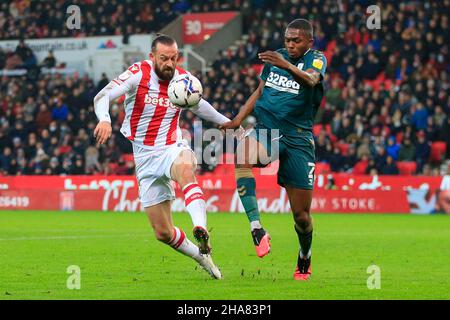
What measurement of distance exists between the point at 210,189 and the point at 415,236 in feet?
30.3

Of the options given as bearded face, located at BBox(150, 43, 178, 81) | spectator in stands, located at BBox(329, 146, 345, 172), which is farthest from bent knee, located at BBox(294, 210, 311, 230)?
spectator in stands, located at BBox(329, 146, 345, 172)

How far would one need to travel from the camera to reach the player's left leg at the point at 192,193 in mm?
8977

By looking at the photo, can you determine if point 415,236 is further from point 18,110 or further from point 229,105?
point 18,110

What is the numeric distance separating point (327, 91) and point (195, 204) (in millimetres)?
18982

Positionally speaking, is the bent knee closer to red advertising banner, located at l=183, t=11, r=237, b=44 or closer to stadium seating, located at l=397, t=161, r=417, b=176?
stadium seating, located at l=397, t=161, r=417, b=176

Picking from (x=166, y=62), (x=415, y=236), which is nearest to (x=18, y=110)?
(x=415, y=236)

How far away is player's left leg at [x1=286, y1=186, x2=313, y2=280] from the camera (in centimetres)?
1011

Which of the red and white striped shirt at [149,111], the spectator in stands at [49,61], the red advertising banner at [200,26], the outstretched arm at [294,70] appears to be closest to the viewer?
the outstretched arm at [294,70]

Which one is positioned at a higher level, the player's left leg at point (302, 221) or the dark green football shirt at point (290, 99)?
the dark green football shirt at point (290, 99)

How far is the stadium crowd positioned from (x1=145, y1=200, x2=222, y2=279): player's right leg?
13715 millimetres

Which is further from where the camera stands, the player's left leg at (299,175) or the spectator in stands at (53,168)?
the spectator in stands at (53,168)

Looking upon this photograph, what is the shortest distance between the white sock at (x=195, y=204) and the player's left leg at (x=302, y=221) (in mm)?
1094
